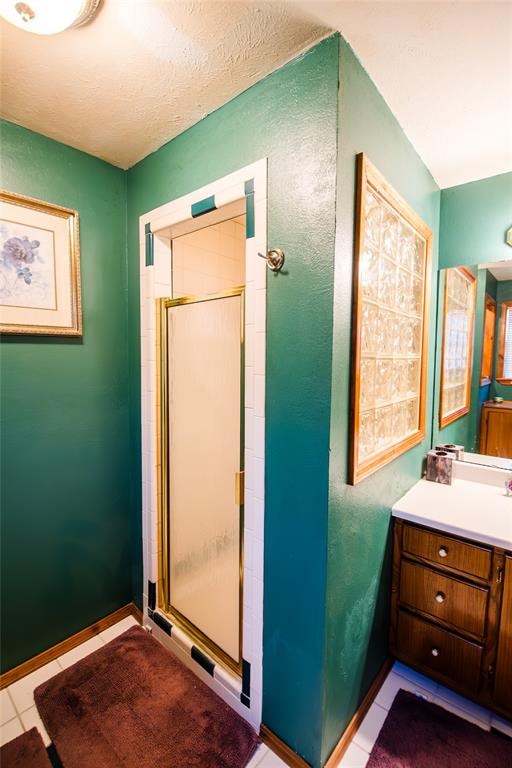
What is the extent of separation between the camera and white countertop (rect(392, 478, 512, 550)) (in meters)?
1.39

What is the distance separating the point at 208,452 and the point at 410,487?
1.10 meters

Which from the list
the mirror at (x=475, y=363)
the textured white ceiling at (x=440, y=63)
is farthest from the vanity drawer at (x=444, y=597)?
the textured white ceiling at (x=440, y=63)

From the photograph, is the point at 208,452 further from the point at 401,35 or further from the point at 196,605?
the point at 401,35

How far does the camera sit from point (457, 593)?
146 cm

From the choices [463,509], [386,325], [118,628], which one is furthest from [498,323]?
[118,628]

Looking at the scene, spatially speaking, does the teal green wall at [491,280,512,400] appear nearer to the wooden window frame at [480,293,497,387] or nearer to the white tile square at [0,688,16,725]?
the wooden window frame at [480,293,497,387]

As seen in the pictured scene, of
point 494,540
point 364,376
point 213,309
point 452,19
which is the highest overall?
point 452,19

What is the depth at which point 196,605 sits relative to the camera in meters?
1.76

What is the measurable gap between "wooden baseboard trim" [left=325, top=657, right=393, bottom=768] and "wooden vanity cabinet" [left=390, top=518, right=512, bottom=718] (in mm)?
101

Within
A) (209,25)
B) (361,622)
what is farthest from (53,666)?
(209,25)

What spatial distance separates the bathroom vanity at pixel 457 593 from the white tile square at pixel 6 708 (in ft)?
5.69

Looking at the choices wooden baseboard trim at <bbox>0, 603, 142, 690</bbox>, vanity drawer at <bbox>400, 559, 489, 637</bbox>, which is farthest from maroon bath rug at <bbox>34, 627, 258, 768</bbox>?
vanity drawer at <bbox>400, 559, 489, 637</bbox>

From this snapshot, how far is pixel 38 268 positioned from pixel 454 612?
2433 millimetres

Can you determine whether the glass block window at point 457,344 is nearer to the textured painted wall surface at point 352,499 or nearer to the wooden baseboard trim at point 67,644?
the textured painted wall surface at point 352,499
